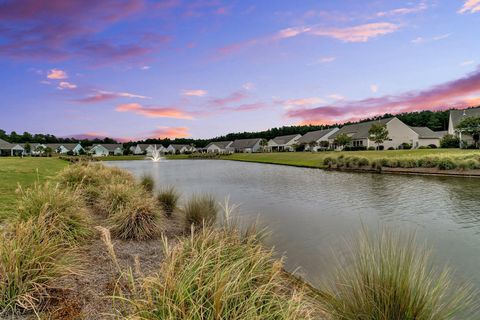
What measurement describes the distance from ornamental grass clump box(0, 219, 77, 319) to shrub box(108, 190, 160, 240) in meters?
2.93

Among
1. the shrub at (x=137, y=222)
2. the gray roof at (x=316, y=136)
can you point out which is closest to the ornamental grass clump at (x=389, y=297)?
the shrub at (x=137, y=222)

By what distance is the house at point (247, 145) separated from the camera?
115 metres

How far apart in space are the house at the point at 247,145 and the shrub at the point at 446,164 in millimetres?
89978

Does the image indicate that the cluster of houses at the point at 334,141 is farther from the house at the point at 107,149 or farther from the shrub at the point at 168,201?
the shrub at the point at 168,201

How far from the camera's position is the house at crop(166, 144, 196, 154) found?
450 ft

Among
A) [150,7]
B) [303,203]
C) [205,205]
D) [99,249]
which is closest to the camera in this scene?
[99,249]

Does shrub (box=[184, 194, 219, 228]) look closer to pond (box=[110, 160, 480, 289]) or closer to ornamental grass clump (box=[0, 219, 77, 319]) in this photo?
pond (box=[110, 160, 480, 289])

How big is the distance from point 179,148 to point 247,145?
127 feet

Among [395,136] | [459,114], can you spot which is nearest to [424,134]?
[459,114]

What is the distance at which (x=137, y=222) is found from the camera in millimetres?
7562

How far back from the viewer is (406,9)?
16656mm

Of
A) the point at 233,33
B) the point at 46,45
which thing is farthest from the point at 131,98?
the point at 233,33

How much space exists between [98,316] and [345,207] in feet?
35.7

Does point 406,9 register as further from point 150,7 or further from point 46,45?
point 46,45
